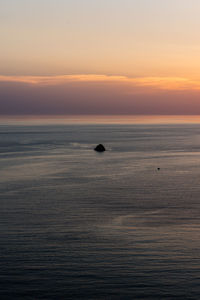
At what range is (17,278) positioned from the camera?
100.0ft

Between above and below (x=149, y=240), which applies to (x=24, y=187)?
above

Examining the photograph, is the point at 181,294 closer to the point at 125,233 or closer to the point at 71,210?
the point at 125,233

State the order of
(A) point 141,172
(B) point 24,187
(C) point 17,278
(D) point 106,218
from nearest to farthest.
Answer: (C) point 17,278 < (D) point 106,218 < (B) point 24,187 < (A) point 141,172

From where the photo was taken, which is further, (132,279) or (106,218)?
(106,218)

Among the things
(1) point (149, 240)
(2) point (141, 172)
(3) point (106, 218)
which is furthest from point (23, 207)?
(2) point (141, 172)

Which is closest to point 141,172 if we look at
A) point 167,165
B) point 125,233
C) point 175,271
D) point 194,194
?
point 167,165

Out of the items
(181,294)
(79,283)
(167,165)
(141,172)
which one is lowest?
(181,294)

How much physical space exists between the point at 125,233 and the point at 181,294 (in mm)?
13668

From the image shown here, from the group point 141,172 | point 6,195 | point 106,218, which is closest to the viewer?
point 106,218

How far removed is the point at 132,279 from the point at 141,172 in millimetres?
58348

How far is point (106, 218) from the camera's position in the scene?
47.5 metres

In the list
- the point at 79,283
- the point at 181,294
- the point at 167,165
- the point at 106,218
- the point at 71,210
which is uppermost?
the point at 167,165

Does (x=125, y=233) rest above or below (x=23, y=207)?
below

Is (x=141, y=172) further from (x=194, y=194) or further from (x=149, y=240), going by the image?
(x=149, y=240)
